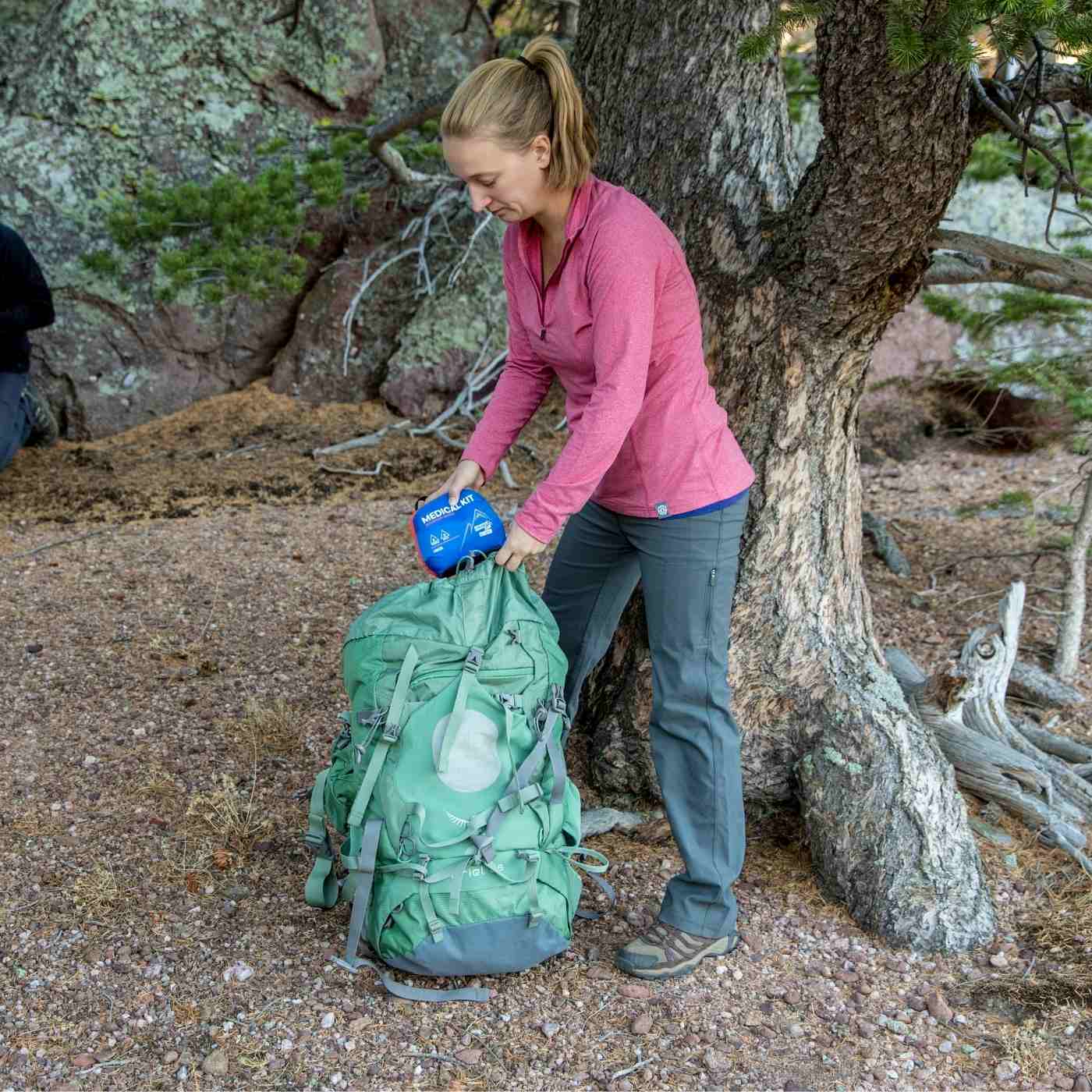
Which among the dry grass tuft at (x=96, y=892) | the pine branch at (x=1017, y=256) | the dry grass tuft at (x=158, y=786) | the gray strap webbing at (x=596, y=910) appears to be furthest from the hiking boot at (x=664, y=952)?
the pine branch at (x=1017, y=256)

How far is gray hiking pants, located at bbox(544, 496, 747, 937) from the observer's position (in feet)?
7.23

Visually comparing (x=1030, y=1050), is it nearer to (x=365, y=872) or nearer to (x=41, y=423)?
(x=365, y=872)

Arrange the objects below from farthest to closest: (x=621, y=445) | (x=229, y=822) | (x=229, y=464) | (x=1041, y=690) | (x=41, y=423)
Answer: (x=41, y=423)
(x=229, y=464)
(x=1041, y=690)
(x=229, y=822)
(x=621, y=445)

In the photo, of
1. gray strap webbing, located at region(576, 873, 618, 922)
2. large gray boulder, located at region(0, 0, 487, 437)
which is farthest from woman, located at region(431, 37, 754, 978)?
large gray boulder, located at region(0, 0, 487, 437)

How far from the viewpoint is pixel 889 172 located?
2.16 metres

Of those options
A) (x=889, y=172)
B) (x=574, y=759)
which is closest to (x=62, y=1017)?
(x=574, y=759)

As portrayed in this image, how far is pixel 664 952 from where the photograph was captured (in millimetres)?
2297

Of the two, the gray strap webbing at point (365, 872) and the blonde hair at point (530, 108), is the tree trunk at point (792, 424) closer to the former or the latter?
the blonde hair at point (530, 108)

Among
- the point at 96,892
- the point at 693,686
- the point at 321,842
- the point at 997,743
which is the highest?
the point at 693,686

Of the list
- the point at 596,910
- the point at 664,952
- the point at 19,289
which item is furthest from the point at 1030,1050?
the point at 19,289

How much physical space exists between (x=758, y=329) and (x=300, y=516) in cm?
266

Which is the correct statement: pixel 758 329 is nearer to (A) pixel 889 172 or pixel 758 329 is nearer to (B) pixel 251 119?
(A) pixel 889 172

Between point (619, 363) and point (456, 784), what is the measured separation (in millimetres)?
→ 894

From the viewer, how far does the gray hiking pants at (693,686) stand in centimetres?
221
